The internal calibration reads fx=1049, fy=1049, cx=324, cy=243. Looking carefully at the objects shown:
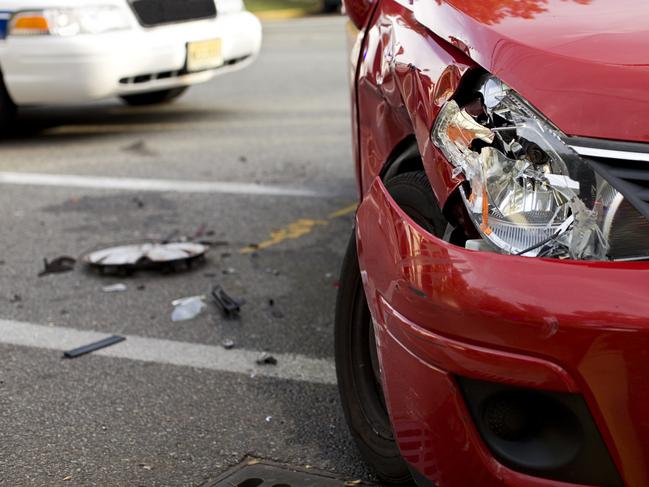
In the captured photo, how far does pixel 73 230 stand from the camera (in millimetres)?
5422

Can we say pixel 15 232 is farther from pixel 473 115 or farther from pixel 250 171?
pixel 473 115

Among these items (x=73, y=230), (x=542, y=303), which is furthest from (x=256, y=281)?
(x=542, y=303)

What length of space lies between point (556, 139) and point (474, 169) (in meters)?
0.20

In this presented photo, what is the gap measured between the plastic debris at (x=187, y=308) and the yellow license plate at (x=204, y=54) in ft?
12.6

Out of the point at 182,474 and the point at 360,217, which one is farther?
the point at 182,474

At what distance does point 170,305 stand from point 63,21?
146 inches

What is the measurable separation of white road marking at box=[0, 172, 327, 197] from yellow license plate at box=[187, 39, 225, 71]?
1638 millimetres

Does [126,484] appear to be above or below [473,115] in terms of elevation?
below

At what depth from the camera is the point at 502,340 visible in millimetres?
2004

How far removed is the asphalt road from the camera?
3088 millimetres

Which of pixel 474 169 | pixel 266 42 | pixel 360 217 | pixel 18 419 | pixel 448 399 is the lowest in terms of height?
pixel 266 42

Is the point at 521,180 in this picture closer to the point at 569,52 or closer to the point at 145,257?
the point at 569,52

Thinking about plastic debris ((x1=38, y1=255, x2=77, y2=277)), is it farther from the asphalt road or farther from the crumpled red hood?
the crumpled red hood

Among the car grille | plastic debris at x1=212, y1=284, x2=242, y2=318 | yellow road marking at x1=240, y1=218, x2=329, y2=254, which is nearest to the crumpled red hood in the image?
plastic debris at x1=212, y1=284, x2=242, y2=318
